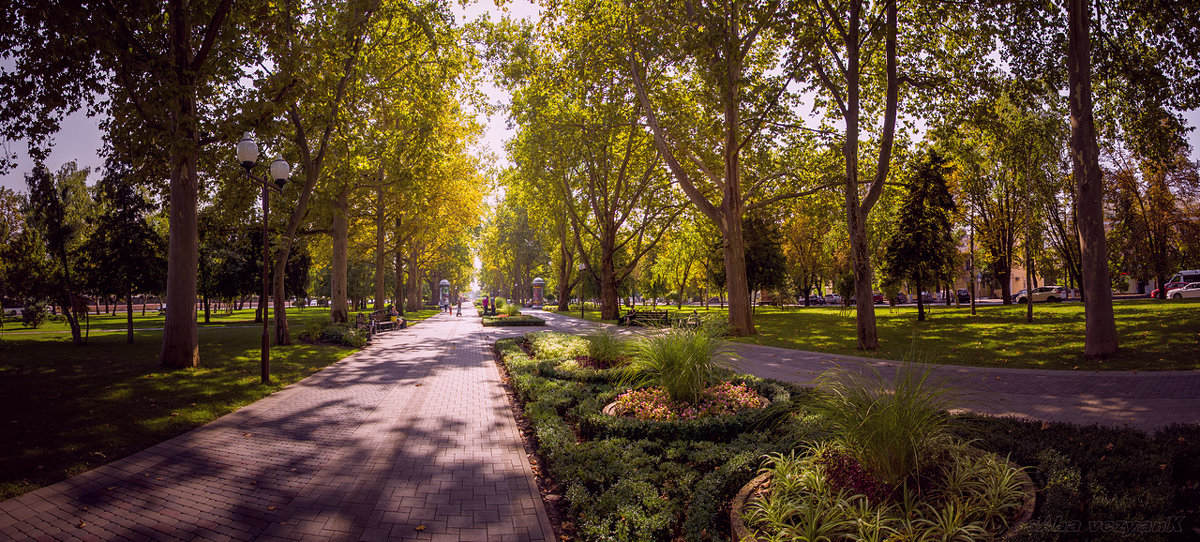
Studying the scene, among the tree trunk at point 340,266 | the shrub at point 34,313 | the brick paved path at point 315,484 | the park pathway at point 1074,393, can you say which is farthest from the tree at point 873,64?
the shrub at point 34,313

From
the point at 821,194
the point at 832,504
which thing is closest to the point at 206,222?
the point at 832,504

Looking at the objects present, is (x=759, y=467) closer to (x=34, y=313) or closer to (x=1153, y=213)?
(x=34, y=313)

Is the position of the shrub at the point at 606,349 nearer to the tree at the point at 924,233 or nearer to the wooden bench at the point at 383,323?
the wooden bench at the point at 383,323

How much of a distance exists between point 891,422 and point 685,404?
2.95 m

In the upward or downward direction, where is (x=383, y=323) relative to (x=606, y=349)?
downward

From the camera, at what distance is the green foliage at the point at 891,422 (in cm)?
335

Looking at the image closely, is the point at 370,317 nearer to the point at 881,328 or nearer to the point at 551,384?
the point at 551,384

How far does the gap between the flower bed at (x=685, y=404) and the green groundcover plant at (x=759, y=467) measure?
37 centimetres

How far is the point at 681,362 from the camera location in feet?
21.0

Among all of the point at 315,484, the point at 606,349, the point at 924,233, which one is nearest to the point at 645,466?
the point at 315,484

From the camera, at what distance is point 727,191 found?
17.8 meters

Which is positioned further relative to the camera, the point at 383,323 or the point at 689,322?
the point at 383,323

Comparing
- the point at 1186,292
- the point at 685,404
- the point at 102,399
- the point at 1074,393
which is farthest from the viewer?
the point at 1186,292

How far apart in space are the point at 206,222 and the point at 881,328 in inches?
956
